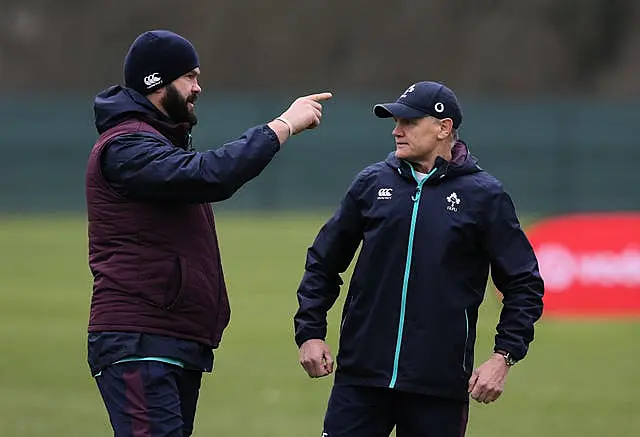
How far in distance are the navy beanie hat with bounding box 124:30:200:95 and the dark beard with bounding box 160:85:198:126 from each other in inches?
2.0

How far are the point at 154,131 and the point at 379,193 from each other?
978 mm

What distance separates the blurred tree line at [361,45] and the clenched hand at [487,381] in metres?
37.1

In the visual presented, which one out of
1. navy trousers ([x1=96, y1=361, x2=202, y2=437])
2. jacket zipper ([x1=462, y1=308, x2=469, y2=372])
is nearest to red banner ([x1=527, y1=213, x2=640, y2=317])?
jacket zipper ([x1=462, y1=308, x2=469, y2=372])

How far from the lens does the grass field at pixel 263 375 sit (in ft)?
31.9

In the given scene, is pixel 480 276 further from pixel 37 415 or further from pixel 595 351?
pixel 595 351

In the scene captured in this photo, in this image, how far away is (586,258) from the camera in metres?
14.5

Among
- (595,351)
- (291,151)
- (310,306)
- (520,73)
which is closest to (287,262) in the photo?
(595,351)

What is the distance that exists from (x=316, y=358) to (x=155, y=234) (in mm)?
904

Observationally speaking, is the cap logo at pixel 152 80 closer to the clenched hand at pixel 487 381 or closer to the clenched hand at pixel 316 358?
the clenched hand at pixel 316 358

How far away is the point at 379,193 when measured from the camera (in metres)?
5.94

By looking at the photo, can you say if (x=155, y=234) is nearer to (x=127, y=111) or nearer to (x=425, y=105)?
(x=127, y=111)

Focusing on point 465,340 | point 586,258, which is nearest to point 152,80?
point 465,340

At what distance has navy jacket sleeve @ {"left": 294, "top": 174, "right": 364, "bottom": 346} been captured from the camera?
603cm

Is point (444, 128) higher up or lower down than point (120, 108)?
Answer: higher up
